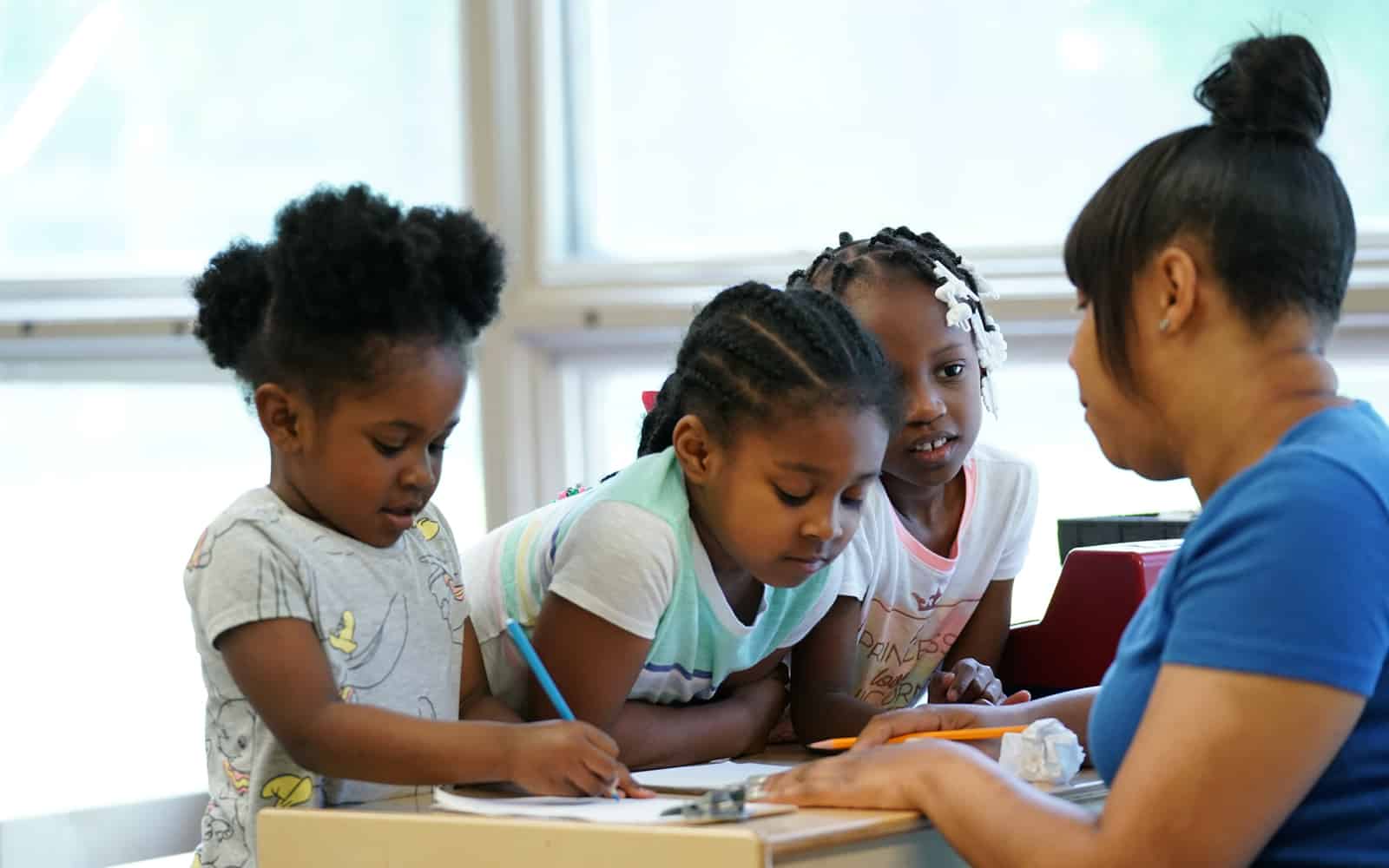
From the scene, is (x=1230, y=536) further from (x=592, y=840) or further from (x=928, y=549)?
(x=928, y=549)

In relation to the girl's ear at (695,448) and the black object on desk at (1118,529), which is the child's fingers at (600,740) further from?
the black object on desk at (1118,529)

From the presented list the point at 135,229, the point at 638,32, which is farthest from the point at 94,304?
the point at 638,32

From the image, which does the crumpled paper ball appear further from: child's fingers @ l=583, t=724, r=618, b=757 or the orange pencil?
child's fingers @ l=583, t=724, r=618, b=757

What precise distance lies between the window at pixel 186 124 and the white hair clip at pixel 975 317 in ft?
3.77

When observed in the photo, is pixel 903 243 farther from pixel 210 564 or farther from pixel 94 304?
pixel 94 304

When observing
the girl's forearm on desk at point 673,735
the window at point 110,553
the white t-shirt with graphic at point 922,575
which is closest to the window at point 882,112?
the window at point 110,553

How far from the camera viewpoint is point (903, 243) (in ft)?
5.62

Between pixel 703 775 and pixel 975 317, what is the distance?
2.01 feet

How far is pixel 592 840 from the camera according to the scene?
101 centimetres

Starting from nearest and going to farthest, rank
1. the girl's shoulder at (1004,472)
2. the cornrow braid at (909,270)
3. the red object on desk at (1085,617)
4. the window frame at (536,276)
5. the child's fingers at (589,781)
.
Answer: the child's fingers at (589,781)
the red object on desk at (1085,617)
the cornrow braid at (909,270)
the girl's shoulder at (1004,472)
the window frame at (536,276)

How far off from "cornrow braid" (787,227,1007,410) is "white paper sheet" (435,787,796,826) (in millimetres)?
619

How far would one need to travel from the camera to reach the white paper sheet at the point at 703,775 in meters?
1.21

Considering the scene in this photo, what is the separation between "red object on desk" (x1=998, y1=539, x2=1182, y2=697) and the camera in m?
1.55

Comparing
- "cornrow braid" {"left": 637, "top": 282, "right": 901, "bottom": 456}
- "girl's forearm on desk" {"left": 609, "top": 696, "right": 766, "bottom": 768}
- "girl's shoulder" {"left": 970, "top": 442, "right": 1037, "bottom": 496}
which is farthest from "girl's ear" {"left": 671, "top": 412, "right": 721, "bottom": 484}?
"girl's shoulder" {"left": 970, "top": 442, "right": 1037, "bottom": 496}
